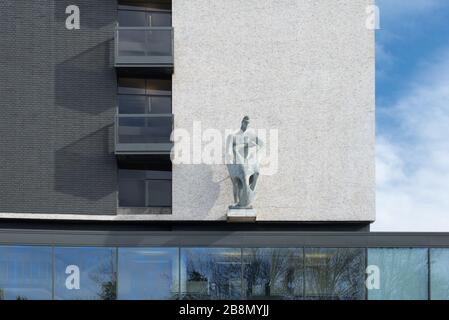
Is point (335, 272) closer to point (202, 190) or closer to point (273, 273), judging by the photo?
point (273, 273)

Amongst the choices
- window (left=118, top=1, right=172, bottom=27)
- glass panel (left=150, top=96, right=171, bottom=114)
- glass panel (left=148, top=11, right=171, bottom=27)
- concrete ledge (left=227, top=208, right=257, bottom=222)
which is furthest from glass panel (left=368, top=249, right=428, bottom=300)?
window (left=118, top=1, right=172, bottom=27)

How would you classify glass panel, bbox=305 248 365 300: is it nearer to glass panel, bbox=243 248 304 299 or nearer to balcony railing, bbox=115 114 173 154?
glass panel, bbox=243 248 304 299

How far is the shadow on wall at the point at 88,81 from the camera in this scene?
91.1 ft

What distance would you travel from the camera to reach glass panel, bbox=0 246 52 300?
2456cm

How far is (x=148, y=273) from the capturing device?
2550 cm

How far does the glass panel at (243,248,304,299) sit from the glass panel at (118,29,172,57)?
7.69 metres

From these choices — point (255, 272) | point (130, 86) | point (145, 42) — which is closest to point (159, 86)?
point (130, 86)

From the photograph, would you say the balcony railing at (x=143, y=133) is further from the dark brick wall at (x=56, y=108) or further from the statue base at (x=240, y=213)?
the statue base at (x=240, y=213)

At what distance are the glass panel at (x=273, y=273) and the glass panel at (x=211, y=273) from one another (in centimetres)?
34

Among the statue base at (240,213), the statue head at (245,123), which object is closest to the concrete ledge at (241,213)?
the statue base at (240,213)

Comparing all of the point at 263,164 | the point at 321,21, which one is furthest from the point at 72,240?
the point at 321,21

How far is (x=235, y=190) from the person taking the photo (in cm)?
2669

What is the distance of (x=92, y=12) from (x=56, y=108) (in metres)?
3.68
